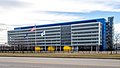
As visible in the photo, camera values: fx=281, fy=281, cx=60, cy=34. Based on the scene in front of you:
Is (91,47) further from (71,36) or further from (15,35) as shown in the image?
(15,35)

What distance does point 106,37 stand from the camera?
157 metres

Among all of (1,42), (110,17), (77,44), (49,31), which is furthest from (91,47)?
(1,42)

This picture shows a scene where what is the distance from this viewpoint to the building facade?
15112cm

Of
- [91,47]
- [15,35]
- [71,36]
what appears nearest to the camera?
[91,47]

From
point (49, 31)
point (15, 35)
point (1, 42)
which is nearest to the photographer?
point (1, 42)

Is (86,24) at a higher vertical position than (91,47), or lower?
higher

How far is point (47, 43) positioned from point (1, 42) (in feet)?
120

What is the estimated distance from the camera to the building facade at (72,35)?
5950 inches

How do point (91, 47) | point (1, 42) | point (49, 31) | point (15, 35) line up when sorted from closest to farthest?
point (1, 42)
point (91, 47)
point (49, 31)
point (15, 35)

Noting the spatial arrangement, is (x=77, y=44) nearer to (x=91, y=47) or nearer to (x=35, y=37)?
(x=91, y=47)

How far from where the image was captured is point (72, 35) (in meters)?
162

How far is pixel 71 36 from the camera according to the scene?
16275 cm

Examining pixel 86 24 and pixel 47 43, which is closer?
pixel 86 24

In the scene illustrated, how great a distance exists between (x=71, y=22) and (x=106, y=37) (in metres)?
22.8
